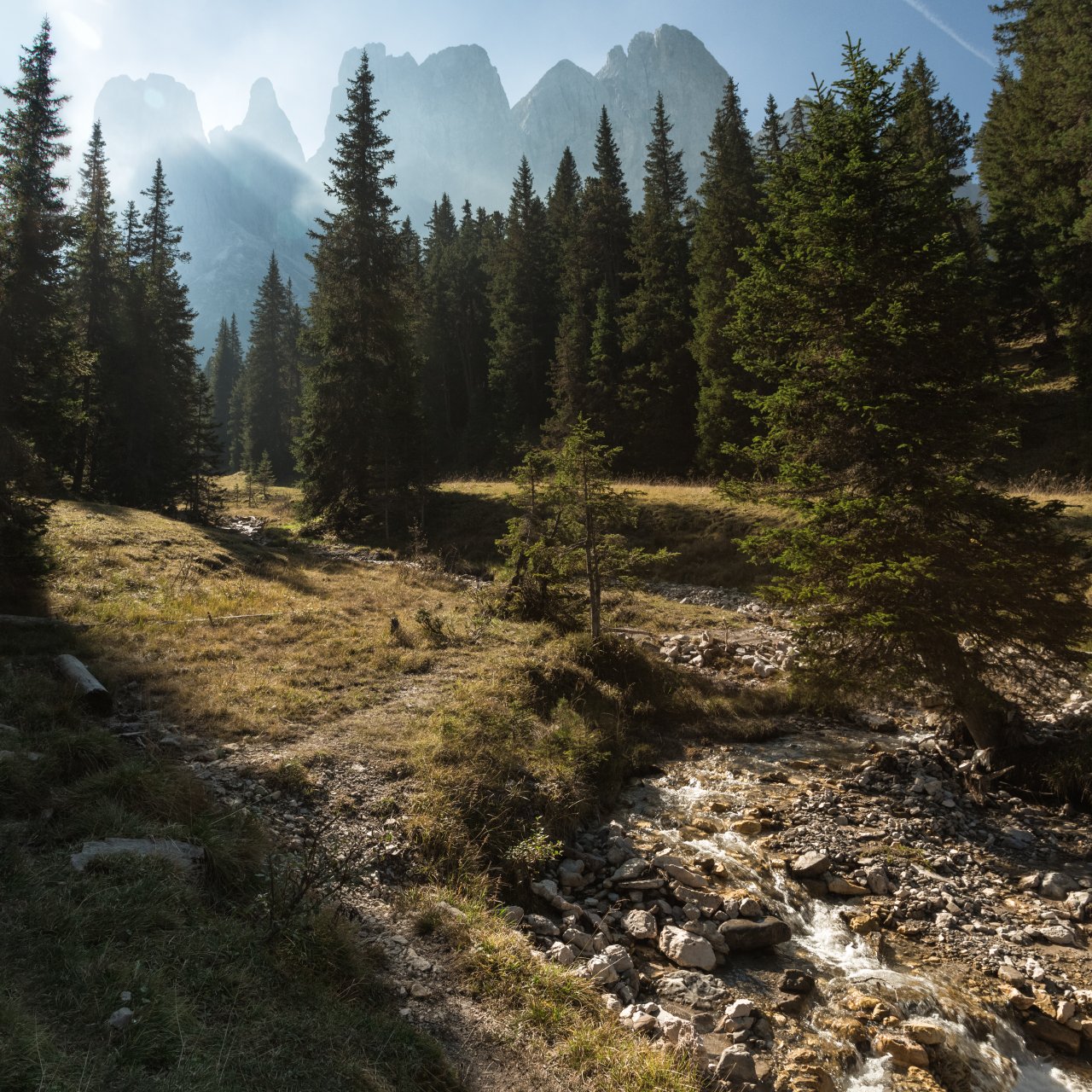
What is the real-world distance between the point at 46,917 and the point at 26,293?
20.7 metres

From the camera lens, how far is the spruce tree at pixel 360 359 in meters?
32.2

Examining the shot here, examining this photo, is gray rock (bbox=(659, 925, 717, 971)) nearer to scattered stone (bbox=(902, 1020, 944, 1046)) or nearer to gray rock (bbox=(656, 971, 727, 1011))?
gray rock (bbox=(656, 971, 727, 1011))

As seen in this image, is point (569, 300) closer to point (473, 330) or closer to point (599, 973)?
point (473, 330)

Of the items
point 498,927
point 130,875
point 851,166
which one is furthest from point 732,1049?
point 851,166

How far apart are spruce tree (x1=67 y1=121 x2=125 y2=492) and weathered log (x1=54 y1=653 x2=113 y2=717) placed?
27564mm

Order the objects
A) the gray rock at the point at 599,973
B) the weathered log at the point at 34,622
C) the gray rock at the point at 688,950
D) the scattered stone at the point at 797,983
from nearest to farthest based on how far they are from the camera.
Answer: the gray rock at the point at 599,973, the scattered stone at the point at 797,983, the gray rock at the point at 688,950, the weathered log at the point at 34,622

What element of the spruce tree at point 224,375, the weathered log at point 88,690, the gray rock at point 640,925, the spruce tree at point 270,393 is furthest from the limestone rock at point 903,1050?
the spruce tree at point 224,375

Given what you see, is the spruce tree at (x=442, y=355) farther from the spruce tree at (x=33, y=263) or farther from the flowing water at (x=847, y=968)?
the flowing water at (x=847, y=968)

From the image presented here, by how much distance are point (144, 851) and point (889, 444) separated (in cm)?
1047

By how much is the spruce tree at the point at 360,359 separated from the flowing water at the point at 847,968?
24833 millimetres

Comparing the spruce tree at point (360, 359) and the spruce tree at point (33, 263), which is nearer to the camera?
the spruce tree at point (33, 263)

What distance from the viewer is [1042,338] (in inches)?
1431

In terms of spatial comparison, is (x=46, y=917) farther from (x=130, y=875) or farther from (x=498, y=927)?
(x=498, y=927)

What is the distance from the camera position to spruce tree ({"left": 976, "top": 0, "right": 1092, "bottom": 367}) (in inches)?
1065
